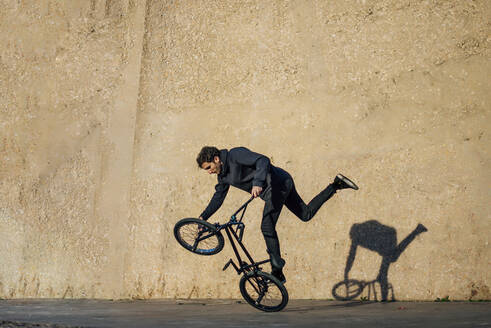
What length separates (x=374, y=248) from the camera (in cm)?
723

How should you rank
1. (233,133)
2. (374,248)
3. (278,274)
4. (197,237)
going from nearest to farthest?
(278,274) < (197,237) < (374,248) < (233,133)

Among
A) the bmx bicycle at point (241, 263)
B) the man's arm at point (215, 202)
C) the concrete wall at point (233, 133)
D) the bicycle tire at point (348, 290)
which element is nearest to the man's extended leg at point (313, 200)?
the bmx bicycle at point (241, 263)

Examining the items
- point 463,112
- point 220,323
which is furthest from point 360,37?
point 220,323

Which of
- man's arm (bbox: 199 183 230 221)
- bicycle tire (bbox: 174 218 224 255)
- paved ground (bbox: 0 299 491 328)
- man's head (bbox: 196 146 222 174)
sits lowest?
paved ground (bbox: 0 299 491 328)

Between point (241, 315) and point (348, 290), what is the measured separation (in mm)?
2073

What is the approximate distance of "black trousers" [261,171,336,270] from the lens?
229 inches

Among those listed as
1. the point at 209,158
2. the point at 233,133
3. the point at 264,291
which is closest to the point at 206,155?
the point at 209,158

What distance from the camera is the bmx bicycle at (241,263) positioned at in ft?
19.4

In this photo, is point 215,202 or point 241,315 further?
point 215,202

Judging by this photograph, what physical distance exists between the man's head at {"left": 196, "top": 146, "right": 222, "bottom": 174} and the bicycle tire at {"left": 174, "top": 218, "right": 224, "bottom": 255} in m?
0.61

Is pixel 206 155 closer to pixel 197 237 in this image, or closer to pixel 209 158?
pixel 209 158

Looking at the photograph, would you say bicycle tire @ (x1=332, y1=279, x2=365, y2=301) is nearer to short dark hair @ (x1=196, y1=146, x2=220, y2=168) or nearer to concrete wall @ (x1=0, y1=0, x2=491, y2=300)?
concrete wall @ (x1=0, y1=0, x2=491, y2=300)

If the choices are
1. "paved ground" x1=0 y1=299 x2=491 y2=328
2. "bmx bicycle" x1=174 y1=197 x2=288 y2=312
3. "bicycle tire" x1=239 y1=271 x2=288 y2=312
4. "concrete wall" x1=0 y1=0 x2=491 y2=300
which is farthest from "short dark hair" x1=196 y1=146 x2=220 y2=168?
"concrete wall" x1=0 y1=0 x2=491 y2=300

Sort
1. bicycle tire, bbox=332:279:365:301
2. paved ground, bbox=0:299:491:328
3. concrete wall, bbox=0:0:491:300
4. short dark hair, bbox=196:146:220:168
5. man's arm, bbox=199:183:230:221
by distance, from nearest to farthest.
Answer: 1. paved ground, bbox=0:299:491:328
2. short dark hair, bbox=196:146:220:168
3. man's arm, bbox=199:183:230:221
4. concrete wall, bbox=0:0:491:300
5. bicycle tire, bbox=332:279:365:301
